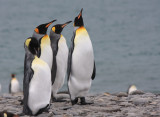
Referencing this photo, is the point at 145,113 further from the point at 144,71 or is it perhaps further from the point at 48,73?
the point at 144,71

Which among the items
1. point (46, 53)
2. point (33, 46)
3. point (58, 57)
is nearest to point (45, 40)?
point (46, 53)

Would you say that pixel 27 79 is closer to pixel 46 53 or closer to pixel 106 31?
pixel 46 53

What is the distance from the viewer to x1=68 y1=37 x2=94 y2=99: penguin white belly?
627 cm

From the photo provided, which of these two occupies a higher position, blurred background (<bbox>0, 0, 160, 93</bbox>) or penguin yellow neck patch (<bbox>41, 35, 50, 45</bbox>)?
blurred background (<bbox>0, 0, 160, 93</bbox>)

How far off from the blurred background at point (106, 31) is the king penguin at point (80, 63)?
1367 cm

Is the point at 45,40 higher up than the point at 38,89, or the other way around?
the point at 45,40

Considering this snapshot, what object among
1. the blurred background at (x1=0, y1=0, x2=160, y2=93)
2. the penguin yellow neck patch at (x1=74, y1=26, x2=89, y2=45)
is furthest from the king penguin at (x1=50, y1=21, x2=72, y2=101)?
the blurred background at (x1=0, y1=0, x2=160, y2=93)

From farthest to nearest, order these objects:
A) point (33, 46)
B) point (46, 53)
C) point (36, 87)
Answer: point (46, 53), point (33, 46), point (36, 87)

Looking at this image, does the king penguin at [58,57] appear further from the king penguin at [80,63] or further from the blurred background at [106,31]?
the blurred background at [106,31]

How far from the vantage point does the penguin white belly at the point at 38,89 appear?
17.5ft

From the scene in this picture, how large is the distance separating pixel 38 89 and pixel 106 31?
58.7 meters

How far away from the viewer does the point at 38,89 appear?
17.5 feet

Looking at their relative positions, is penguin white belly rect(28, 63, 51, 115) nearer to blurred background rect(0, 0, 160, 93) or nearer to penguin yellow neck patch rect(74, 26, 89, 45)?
penguin yellow neck patch rect(74, 26, 89, 45)

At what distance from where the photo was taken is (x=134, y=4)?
85000mm
